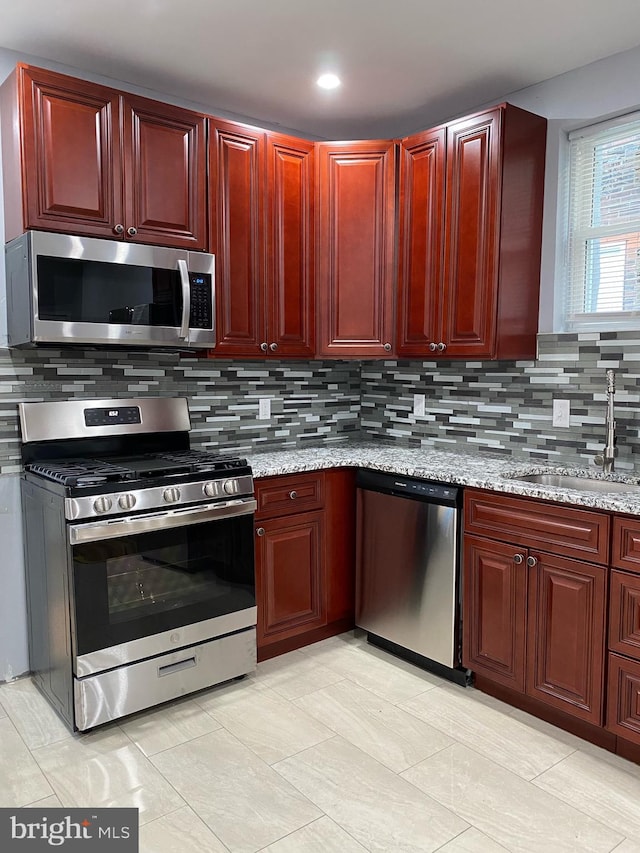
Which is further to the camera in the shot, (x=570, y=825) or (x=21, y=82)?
(x=21, y=82)

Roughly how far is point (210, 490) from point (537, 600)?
51.8 inches

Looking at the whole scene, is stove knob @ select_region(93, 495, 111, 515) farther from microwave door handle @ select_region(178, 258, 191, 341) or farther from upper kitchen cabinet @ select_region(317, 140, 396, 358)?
upper kitchen cabinet @ select_region(317, 140, 396, 358)

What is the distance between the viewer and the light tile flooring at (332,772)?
1.90m

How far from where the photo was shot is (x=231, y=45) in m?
2.60

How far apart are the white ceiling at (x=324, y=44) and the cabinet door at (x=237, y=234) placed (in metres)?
0.28

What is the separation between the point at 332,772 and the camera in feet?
7.19

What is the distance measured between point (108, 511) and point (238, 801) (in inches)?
41.0

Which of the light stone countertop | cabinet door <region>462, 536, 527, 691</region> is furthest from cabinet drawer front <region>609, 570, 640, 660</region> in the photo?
cabinet door <region>462, 536, 527, 691</region>

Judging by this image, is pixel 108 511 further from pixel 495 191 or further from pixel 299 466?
pixel 495 191

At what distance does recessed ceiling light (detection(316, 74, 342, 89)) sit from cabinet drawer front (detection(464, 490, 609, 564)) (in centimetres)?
191

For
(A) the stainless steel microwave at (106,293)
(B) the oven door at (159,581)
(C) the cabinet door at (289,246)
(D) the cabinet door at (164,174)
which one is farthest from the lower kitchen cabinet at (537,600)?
(D) the cabinet door at (164,174)

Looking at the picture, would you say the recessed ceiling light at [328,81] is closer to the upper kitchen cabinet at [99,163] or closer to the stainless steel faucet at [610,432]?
the upper kitchen cabinet at [99,163]

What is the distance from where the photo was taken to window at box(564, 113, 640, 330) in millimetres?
2775

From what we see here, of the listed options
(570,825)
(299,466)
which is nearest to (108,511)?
(299,466)
